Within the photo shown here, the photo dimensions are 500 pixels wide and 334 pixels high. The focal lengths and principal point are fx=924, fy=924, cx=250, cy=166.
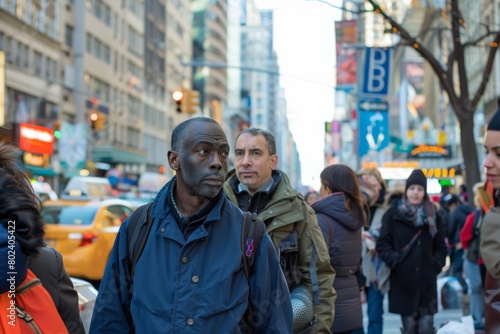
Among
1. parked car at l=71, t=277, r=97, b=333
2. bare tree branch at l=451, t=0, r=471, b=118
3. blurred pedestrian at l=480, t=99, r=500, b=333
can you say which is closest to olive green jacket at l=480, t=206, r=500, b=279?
blurred pedestrian at l=480, t=99, r=500, b=333

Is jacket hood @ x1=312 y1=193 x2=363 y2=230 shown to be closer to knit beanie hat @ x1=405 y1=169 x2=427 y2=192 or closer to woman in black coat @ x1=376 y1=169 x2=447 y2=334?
A: woman in black coat @ x1=376 y1=169 x2=447 y2=334

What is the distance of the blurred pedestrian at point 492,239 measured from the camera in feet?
13.6

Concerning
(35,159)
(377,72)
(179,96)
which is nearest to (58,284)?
(377,72)

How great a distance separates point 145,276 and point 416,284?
5.27 m

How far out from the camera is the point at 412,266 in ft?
28.3

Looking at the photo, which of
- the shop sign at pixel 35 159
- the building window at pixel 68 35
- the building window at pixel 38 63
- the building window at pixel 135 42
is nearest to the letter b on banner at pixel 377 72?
the shop sign at pixel 35 159

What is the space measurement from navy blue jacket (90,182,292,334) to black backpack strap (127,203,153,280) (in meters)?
0.03

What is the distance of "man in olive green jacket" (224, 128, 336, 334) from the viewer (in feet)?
18.8

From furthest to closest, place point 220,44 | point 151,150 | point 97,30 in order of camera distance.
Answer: point 220,44 → point 151,150 → point 97,30

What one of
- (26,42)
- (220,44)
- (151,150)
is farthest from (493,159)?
(220,44)

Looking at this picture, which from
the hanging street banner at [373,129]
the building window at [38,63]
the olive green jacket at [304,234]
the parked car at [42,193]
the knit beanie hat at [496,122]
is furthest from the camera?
the building window at [38,63]

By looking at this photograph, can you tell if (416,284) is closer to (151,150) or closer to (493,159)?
(493,159)

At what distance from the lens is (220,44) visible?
141500mm

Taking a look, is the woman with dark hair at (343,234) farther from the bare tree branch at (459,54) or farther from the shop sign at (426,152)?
the shop sign at (426,152)
